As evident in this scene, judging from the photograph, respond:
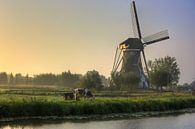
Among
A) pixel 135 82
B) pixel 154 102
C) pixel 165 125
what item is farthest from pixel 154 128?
pixel 135 82

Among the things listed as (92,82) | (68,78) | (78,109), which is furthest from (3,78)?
(78,109)

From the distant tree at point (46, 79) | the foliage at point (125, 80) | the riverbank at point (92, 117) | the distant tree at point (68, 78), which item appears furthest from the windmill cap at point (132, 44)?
the distant tree at point (46, 79)

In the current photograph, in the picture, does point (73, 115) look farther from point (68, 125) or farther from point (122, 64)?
point (122, 64)

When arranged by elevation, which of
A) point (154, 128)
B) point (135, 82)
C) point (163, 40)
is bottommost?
point (154, 128)

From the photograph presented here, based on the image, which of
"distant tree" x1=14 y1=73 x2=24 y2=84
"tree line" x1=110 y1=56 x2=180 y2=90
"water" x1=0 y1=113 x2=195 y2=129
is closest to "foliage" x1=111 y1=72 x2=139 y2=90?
"tree line" x1=110 y1=56 x2=180 y2=90

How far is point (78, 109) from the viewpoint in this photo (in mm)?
40406

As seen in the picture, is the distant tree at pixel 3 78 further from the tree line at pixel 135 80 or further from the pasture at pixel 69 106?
the pasture at pixel 69 106

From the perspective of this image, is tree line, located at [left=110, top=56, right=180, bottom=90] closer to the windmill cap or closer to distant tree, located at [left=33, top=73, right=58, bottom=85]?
the windmill cap

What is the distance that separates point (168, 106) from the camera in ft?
168

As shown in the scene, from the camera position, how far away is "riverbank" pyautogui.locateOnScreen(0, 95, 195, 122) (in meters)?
36.8

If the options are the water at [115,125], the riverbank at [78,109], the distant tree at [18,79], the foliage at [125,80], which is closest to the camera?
the water at [115,125]

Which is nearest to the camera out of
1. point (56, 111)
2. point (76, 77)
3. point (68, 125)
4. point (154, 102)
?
point (68, 125)

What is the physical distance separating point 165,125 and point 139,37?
54.8 m

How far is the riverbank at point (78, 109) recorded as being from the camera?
121 ft
